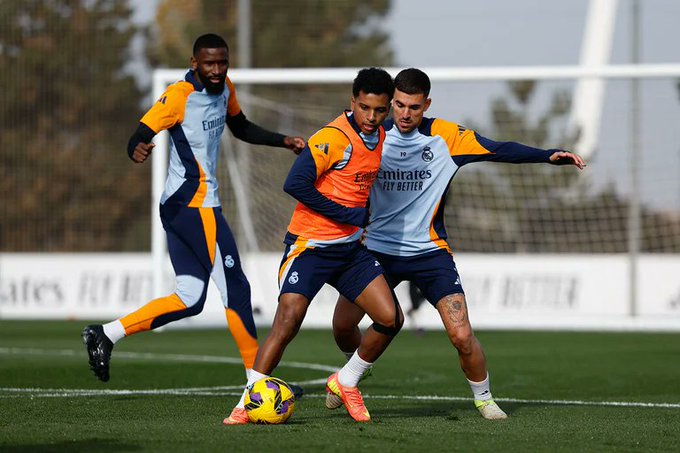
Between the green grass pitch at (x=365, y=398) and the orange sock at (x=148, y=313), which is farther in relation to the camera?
the orange sock at (x=148, y=313)

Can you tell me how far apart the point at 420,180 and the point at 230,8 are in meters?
18.8

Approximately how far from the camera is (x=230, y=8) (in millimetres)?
26031

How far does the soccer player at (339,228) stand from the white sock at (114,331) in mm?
1479

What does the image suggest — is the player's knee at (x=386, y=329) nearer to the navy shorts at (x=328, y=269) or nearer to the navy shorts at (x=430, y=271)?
the navy shorts at (x=328, y=269)

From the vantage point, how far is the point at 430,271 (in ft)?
25.6

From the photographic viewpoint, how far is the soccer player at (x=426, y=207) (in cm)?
772

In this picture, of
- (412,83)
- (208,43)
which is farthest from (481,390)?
(208,43)

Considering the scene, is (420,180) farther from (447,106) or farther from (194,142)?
(447,106)

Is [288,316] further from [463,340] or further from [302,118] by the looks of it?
[302,118]

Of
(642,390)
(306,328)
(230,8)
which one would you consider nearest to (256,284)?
(306,328)

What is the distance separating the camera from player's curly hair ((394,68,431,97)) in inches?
296

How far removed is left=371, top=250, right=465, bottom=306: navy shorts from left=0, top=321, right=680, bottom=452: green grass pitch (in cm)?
77

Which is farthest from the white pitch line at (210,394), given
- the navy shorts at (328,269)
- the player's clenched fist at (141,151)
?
the player's clenched fist at (141,151)

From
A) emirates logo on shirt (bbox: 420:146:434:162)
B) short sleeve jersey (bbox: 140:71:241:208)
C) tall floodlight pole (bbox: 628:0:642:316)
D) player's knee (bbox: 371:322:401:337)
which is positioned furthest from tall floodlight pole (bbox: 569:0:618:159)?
player's knee (bbox: 371:322:401:337)
